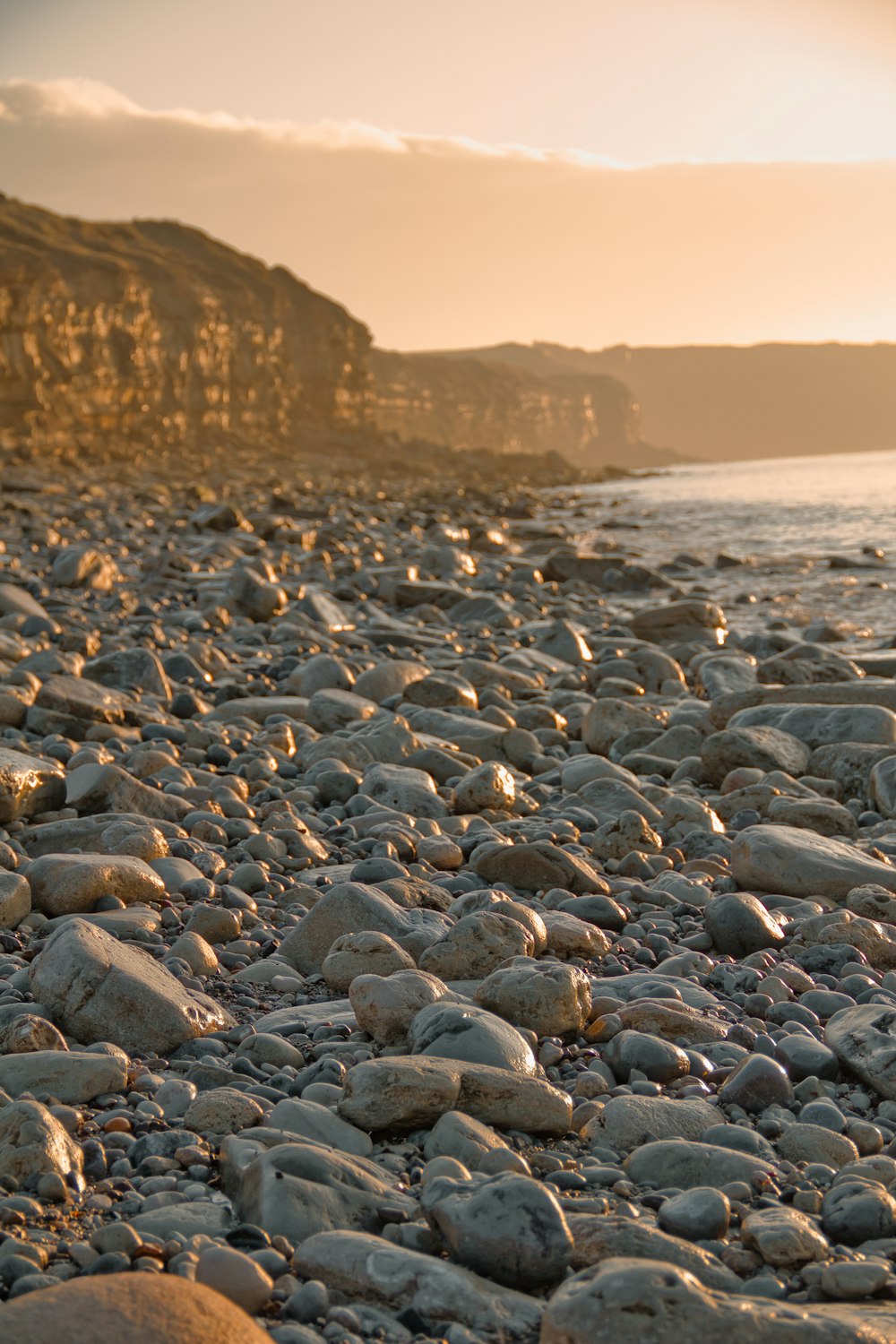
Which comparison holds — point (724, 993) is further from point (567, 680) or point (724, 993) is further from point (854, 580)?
point (854, 580)

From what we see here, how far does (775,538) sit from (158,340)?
1066 inches

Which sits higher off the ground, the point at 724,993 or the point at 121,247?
the point at 121,247

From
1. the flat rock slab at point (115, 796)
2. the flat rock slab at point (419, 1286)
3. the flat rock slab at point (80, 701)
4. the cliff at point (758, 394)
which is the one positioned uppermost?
→ the cliff at point (758, 394)

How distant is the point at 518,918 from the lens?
9.38 feet

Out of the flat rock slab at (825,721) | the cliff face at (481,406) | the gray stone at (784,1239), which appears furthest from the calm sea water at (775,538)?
the cliff face at (481,406)

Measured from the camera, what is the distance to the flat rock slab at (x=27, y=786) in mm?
3580

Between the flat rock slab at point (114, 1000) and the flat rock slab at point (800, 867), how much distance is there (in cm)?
172

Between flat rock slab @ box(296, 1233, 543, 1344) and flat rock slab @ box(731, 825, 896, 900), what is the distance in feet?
6.57

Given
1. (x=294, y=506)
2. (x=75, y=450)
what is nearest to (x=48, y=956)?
A: (x=294, y=506)

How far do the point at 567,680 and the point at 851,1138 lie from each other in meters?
4.60

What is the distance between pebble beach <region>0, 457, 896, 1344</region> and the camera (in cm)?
157

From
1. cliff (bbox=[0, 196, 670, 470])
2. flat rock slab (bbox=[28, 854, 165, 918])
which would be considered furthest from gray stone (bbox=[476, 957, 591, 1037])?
cliff (bbox=[0, 196, 670, 470])

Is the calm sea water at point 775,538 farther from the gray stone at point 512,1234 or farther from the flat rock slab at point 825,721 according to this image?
the gray stone at point 512,1234

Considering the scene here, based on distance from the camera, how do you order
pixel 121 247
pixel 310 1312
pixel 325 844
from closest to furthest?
pixel 310 1312 < pixel 325 844 < pixel 121 247
